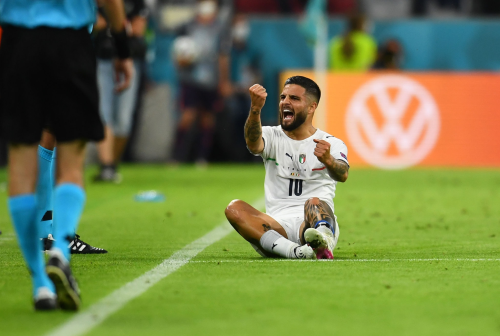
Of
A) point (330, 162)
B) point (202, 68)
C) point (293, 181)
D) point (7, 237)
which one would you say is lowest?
point (7, 237)

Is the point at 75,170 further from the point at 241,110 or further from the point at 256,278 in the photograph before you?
the point at 241,110

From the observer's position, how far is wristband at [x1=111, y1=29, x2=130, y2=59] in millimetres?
4711

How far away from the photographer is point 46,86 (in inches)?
167

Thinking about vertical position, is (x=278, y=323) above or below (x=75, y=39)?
below

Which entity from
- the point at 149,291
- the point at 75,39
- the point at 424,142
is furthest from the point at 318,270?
the point at 424,142

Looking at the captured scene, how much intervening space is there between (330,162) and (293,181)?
1.88 ft

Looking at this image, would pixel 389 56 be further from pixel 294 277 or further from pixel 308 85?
pixel 294 277

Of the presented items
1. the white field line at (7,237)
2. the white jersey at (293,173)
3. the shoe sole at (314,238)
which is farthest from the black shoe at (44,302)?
the white field line at (7,237)

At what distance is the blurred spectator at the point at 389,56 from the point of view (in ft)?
51.9

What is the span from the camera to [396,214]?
28.9 feet

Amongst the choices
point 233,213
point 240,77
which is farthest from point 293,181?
point 240,77

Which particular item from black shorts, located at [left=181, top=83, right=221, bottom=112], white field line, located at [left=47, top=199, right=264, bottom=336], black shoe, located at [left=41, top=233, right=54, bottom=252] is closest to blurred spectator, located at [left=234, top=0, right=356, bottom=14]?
black shorts, located at [left=181, top=83, right=221, bottom=112]

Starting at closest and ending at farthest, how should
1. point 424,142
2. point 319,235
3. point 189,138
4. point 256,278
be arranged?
point 256,278, point 319,235, point 424,142, point 189,138

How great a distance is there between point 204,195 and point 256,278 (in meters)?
5.93
